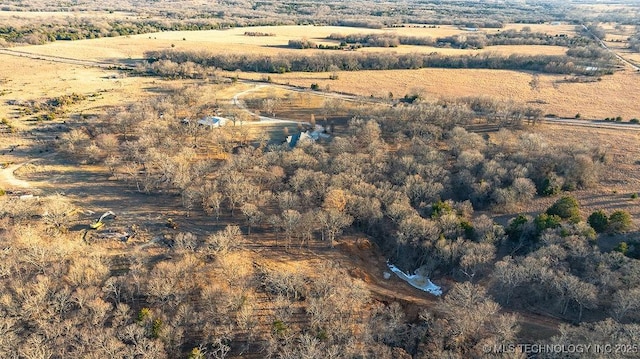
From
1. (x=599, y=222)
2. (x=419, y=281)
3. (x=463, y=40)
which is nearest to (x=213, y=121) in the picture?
(x=419, y=281)

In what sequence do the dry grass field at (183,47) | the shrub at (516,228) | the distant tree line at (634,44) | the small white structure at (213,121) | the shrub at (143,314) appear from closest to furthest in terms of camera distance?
1. the shrub at (143,314)
2. the shrub at (516,228)
3. the small white structure at (213,121)
4. the dry grass field at (183,47)
5. the distant tree line at (634,44)

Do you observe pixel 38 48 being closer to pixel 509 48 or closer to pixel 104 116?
pixel 104 116

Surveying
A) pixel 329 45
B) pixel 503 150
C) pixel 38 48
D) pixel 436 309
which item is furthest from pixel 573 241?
pixel 38 48

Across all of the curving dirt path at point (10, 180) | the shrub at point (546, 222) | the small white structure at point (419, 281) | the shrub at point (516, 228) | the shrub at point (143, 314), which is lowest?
the small white structure at point (419, 281)

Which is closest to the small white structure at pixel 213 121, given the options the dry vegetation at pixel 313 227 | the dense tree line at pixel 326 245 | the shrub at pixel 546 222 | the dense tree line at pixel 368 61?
the dry vegetation at pixel 313 227

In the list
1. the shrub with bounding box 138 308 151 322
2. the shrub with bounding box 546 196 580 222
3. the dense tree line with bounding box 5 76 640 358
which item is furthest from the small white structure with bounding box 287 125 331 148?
the shrub with bounding box 138 308 151 322

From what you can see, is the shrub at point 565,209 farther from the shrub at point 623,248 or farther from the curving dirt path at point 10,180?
the curving dirt path at point 10,180

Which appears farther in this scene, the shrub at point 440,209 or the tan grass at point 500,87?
the tan grass at point 500,87
